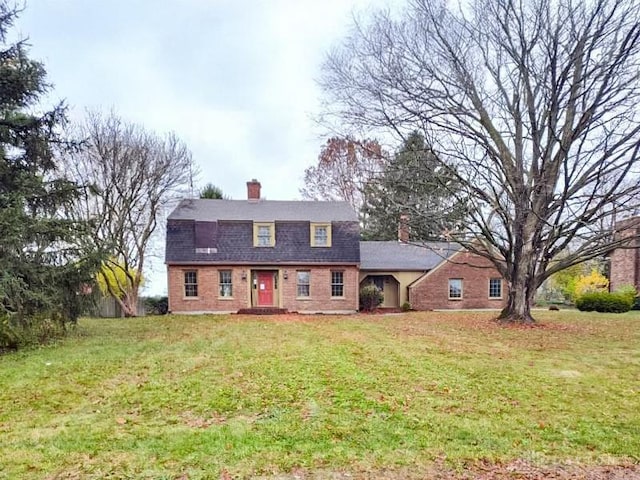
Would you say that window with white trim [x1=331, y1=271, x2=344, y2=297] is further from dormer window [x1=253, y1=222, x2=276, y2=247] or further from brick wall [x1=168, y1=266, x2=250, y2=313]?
brick wall [x1=168, y1=266, x2=250, y2=313]

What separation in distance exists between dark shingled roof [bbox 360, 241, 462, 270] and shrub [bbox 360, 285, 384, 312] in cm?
135

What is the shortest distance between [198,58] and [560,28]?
35.8 feet

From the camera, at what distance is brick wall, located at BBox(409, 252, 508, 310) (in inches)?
926

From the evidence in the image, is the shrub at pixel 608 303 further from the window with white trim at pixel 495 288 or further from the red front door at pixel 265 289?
the red front door at pixel 265 289

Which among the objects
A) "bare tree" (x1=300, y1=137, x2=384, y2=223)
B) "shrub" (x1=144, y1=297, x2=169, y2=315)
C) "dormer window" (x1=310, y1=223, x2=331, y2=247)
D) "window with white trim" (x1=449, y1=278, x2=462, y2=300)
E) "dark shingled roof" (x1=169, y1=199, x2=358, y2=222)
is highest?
"bare tree" (x1=300, y1=137, x2=384, y2=223)

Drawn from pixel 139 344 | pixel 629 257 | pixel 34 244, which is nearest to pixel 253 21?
pixel 34 244

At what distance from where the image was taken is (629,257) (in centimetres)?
2605

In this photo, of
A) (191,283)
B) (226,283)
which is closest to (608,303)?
(226,283)

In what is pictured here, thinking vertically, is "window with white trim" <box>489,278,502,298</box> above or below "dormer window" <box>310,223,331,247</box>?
below

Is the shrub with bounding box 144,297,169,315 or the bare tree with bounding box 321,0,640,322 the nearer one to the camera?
the bare tree with bounding box 321,0,640,322

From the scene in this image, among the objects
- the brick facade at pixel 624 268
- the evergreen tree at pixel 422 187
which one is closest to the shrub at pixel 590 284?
the brick facade at pixel 624 268

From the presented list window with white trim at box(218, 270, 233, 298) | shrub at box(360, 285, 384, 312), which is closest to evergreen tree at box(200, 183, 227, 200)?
window with white trim at box(218, 270, 233, 298)

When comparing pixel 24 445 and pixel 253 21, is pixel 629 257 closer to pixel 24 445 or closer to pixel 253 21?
pixel 253 21

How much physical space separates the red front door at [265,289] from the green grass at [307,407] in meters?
11.6
